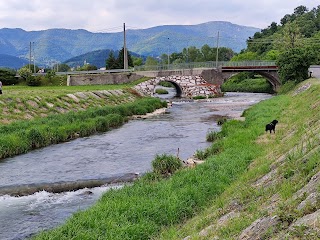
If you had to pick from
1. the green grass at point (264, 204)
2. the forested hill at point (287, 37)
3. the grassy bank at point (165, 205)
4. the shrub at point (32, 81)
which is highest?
the forested hill at point (287, 37)

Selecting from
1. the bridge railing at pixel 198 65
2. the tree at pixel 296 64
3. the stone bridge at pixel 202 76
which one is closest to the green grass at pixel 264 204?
the tree at pixel 296 64

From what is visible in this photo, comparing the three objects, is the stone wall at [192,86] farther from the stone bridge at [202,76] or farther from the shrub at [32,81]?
the shrub at [32,81]

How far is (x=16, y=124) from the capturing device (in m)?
29.3

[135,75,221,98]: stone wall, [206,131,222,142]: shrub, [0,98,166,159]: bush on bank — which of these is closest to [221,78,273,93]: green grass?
[135,75,221,98]: stone wall

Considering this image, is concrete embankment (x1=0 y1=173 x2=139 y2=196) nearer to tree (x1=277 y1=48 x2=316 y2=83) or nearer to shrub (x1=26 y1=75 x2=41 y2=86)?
tree (x1=277 y1=48 x2=316 y2=83)

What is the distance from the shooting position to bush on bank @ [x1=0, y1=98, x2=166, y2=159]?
2511 centimetres

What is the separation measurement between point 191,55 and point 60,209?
588ft

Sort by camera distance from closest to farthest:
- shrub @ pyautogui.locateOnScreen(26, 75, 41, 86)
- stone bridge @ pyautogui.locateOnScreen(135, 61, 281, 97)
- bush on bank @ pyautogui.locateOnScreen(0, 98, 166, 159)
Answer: bush on bank @ pyautogui.locateOnScreen(0, 98, 166, 159), shrub @ pyautogui.locateOnScreen(26, 75, 41, 86), stone bridge @ pyautogui.locateOnScreen(135, 61, 281, 97)

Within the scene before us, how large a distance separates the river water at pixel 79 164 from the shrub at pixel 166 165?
1704 mm

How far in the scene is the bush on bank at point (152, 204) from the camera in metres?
10.8

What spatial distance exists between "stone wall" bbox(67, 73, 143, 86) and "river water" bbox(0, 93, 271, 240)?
3538 cm

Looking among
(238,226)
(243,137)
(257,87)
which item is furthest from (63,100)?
(257,87)

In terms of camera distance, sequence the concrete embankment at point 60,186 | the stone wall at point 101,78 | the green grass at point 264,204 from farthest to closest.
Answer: the stone wall at point 101,78 → the concrete embankment at point 60,186 → the green grass at point 264,204

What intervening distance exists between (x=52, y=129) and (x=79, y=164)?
314 inches
